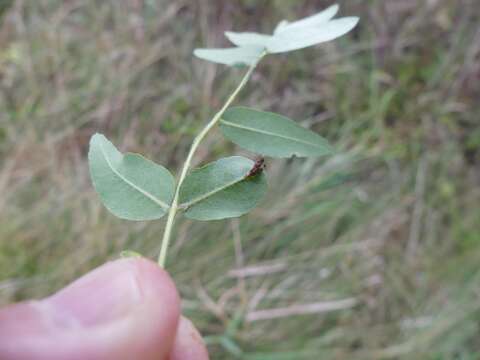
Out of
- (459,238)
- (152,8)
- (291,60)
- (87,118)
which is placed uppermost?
(152,8)

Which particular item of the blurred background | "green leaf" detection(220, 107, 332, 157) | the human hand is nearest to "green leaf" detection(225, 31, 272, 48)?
"green leaf" detection(220, 107, 332, 157)

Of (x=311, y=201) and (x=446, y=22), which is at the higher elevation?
(x=446, y=22)

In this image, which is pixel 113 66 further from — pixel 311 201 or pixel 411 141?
pixel 411 141

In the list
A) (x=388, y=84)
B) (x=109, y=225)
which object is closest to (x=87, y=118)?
(x=109, y=225)

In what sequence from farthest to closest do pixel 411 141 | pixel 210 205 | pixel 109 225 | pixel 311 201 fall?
pixel 411 141 < pixel 311 201 < pixel 109 225 < pixel 210 205

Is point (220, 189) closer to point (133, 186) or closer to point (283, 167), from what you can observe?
point (133, 186)

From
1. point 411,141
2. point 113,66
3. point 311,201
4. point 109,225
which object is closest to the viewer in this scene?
point 109,225

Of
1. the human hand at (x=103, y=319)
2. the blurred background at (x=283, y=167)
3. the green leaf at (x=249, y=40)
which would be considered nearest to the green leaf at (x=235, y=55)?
the green leaf at (x=249, y=40)
